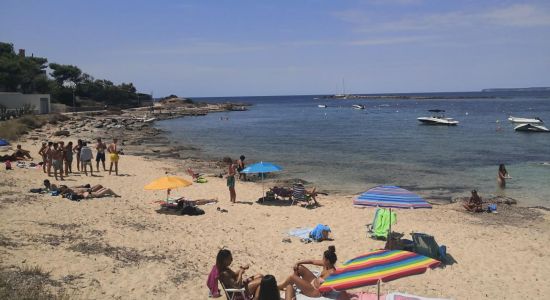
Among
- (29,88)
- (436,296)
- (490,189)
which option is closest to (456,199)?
(490,189)

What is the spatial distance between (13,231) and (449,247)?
10291 mm

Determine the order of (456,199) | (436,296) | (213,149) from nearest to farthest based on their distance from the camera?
(436,296), (456,199), (213,149)

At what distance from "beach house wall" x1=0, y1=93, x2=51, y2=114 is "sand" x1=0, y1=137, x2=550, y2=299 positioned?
35867mm

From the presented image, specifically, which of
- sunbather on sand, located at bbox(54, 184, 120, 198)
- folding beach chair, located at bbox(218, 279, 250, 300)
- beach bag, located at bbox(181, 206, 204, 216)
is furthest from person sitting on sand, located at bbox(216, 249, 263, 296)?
sunbather on sand, located at bbox(54, 184, 120, 198)

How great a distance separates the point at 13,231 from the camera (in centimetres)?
1008

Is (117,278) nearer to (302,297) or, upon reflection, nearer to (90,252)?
(90,252)

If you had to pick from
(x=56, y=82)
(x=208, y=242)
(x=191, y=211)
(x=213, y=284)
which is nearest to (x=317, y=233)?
(x=208, y=242)

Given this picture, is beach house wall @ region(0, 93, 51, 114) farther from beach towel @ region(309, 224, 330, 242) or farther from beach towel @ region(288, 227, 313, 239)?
beach towel @ region(309, 224, 330, 242)

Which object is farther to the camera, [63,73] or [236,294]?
[63,73]

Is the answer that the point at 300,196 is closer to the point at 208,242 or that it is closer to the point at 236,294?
the point at 208,242

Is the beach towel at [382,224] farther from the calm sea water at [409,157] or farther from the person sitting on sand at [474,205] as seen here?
the calm sea water at [409,157]

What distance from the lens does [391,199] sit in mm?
10117

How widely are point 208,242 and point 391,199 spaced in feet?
14.8

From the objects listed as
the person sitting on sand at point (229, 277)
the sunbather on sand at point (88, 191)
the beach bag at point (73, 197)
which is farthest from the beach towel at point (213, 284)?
the sunbather on sand at point (88, 191)
